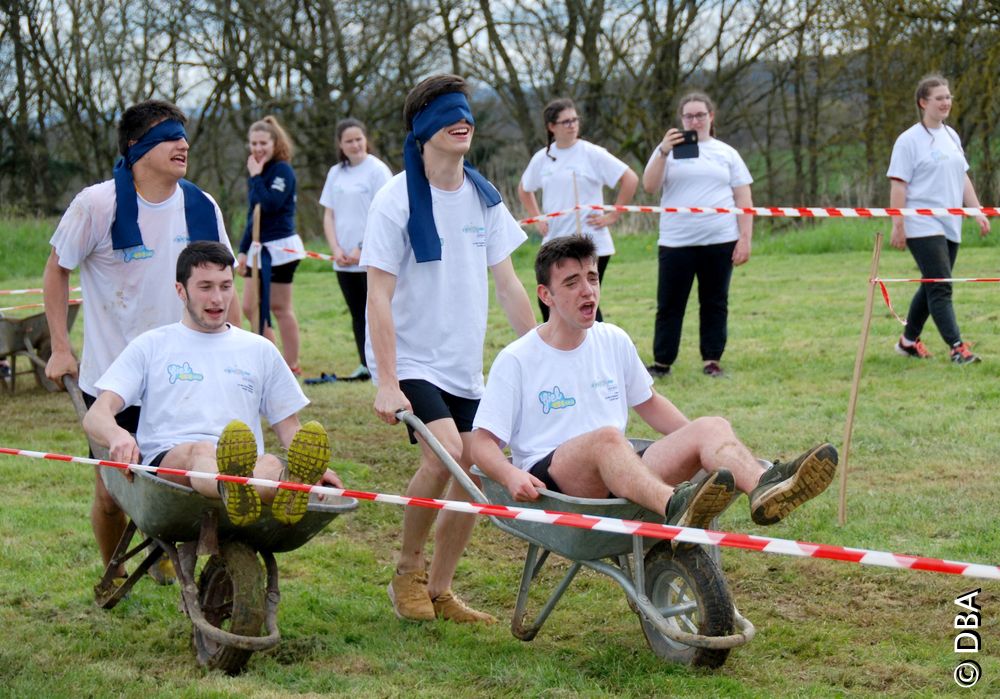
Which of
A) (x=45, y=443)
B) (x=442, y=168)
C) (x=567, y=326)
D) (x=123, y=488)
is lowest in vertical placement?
(x=45, y=443)

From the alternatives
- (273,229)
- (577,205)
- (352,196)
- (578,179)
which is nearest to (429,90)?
(577,205)

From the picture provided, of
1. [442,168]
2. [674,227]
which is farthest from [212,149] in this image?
[442,168]

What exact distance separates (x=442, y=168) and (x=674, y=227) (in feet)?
15.3

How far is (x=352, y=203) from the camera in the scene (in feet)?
30.4

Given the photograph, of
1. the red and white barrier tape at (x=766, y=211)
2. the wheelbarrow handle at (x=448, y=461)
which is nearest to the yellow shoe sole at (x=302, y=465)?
the wheelbarrow handle at (x=448, y=461)

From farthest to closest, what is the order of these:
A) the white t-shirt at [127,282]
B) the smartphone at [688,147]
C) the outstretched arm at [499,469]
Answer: the smartphone at [688,147] → the white t-shirt at [127,282] → the outstretched arm at [499,469]

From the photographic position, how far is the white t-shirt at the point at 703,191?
882 cm

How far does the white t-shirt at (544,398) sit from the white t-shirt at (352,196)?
16.8 feet

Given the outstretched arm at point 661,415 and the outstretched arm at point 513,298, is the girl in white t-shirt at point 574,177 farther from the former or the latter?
Result: the outstretched arm at point 661,415

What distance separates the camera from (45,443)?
25.5 feet

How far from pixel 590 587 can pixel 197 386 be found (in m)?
1.76

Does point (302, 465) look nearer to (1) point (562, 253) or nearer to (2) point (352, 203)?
(1) point (562, 253)

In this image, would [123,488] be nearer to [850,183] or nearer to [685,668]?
[685,668]
